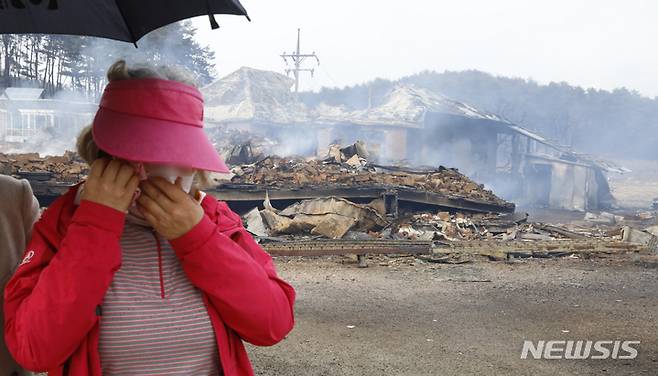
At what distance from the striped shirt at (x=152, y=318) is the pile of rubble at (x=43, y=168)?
13.5 metres

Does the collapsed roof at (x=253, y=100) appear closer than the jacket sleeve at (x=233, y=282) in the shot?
No

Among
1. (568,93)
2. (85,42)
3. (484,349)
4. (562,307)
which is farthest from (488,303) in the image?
(568,93)

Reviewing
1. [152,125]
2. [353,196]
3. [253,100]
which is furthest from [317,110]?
[152,125]

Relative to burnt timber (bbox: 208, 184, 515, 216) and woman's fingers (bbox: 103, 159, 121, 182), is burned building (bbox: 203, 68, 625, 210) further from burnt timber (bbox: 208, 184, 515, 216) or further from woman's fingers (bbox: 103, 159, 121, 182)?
woman's fingers (bbox: 103, 159, 121, 182)

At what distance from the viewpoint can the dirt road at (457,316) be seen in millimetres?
5422

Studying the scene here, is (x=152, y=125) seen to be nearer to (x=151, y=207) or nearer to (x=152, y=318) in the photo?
(x=151, y=207)

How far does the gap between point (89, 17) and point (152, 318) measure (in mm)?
1460

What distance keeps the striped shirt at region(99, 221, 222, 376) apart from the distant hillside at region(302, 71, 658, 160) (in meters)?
44.1

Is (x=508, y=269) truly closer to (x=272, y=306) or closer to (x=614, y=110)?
(x=272, y=306)

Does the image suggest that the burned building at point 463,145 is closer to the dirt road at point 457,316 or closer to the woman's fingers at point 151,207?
the dirt road at point 457,316

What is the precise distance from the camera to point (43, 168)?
14.7 metres

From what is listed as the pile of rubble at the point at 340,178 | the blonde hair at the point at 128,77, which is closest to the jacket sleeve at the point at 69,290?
the blonde hair at the point at 128,77

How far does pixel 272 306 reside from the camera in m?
1.54

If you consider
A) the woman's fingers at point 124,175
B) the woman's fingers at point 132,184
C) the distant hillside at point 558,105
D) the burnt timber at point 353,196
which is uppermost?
the distant hillside at point 558,105
